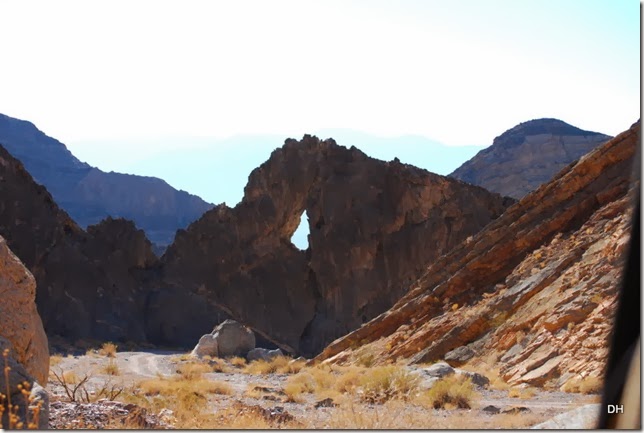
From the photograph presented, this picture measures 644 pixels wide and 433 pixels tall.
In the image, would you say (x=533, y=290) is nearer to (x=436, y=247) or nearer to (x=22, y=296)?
(x=22, y=296)

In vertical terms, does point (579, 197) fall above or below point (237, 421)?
above

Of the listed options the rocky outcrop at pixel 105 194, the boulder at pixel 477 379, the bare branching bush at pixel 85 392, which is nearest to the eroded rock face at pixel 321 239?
the boulder at pixel 477 379

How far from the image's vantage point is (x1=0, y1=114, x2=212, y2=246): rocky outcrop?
123750 millimetres

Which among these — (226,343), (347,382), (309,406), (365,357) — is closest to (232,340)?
(226,343)

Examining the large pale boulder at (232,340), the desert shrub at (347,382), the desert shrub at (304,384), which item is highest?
the desert shrub at (347,382)

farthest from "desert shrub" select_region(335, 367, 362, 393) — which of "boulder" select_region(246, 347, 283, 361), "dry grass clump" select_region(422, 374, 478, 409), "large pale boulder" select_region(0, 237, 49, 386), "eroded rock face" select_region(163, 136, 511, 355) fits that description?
"eroded rock face" select_region(163, 136, 511, 355)

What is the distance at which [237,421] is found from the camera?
8852mm

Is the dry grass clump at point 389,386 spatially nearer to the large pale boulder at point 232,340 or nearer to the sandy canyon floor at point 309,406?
the sandy canyon floor at point 309,406

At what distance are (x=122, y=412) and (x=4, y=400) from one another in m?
2.03

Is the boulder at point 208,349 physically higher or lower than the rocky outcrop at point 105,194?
lower

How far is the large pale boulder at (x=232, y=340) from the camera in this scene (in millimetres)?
36031

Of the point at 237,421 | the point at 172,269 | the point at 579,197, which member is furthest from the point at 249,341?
the point at 237,421

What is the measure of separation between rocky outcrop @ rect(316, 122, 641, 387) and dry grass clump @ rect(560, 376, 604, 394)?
0.21 meters

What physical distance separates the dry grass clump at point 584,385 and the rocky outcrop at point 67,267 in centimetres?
4333
